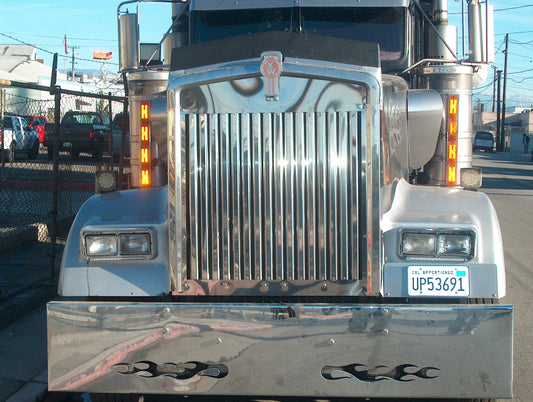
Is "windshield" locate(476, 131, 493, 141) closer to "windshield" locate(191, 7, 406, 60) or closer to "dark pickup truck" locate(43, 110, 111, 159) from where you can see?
"dark pickup truck" locate(43, 110, 111, 159)

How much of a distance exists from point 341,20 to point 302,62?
2122mm

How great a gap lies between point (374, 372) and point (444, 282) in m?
0.62

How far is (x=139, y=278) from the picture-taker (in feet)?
11.9

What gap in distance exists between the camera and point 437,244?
3504 mm

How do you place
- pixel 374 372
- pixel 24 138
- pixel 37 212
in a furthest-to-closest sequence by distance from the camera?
1. pixel 24 138
2. pixel 37 212
3. pixel 374 372

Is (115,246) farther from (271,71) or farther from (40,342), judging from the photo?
(40,342)

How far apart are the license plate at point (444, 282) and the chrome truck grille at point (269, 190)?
12.2 inches

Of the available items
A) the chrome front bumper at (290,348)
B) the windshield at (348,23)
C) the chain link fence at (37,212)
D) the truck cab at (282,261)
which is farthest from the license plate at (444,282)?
the chain link fence at (37,212)

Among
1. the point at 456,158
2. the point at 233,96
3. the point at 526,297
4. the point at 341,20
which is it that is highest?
the point at 341,20

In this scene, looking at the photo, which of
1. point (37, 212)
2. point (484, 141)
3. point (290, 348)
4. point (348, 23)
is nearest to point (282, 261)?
point (290, 348)

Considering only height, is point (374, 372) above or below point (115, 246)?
below

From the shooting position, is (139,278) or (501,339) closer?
(501,339)

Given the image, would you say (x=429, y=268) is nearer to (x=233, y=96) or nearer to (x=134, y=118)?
(x=233, y=96)

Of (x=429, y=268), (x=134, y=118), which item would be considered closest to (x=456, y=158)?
(x=429, y=268)
